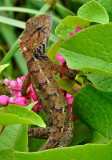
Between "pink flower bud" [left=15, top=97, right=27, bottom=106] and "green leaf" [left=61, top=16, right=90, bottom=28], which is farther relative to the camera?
"pink flower bud" [left=15, top=97, right=27, bottom=106]

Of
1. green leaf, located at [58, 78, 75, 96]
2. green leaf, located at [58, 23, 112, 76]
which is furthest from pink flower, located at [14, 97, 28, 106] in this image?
green leaf, located at [58, 23, 112, 76]

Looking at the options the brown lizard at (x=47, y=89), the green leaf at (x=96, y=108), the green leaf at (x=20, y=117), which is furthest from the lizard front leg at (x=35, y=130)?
the green leaf at (x=20, y=117)

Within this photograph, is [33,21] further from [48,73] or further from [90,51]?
[90,51]

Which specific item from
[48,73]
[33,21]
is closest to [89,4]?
[48,73]

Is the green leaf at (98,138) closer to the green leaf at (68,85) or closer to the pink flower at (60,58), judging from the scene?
the green leaf at (68,85)

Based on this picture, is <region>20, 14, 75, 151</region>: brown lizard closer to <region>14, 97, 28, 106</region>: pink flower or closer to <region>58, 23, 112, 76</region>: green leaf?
<region>14, 97, 28, 106</region>: pink flower

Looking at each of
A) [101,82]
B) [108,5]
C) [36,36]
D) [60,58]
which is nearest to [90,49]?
[101,82]
